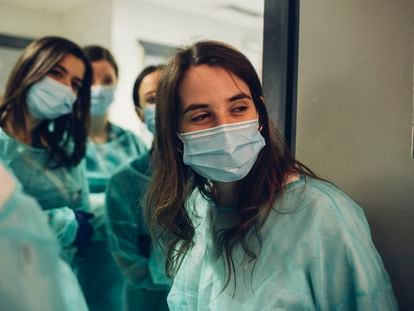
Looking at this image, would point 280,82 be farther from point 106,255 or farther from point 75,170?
point 106,255

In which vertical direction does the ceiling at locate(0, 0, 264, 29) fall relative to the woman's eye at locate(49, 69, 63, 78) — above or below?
above

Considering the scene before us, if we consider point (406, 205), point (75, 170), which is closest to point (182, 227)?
point (406, 205)

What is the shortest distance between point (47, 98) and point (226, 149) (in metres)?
0.88

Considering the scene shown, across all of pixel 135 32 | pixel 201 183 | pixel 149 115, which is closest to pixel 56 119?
pixel 149 115

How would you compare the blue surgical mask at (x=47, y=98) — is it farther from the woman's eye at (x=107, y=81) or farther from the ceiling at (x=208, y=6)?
the ceiling at (x=208, y=6)

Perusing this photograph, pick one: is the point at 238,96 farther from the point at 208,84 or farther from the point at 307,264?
the point at 307,264

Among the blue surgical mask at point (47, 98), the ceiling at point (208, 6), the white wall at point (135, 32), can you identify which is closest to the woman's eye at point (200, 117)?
the blue surgical mask at point (47, 98)

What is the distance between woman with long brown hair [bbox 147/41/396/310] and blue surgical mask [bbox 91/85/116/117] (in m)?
1.13

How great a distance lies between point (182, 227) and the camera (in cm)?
101

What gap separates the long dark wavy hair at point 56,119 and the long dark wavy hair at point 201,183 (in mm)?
705

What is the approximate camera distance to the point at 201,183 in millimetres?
1051

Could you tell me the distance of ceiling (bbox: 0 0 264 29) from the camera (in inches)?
124

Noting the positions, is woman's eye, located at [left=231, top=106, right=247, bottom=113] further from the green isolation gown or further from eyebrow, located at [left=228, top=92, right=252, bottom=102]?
the green isolation gown

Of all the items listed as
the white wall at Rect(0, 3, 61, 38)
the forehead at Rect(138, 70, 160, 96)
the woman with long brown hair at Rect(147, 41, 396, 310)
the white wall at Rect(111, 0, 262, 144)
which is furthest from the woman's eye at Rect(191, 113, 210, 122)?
the white wall at Rect(0, 3, 61, 38)
